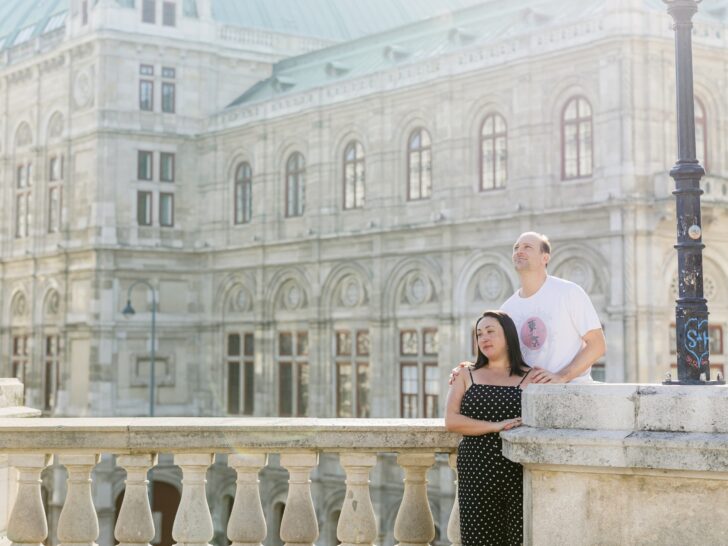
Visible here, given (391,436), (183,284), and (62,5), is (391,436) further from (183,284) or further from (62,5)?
(62,5)

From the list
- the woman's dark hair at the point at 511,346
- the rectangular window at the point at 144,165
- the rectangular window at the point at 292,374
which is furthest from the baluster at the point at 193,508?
the rectangular window at the point at 144,165

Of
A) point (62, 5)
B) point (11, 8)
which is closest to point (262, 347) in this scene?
point (62, 5)

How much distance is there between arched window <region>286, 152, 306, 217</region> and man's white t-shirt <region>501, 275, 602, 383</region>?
112ft

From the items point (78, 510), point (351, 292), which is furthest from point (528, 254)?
point (351, 292)

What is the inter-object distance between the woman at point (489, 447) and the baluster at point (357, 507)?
686 mm

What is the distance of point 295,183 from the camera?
137 feet

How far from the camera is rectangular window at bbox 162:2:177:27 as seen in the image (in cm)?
4538

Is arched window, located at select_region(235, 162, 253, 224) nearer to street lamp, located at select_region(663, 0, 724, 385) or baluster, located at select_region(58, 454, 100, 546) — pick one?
baluster, located at select_region(58, 454, 100, 546)

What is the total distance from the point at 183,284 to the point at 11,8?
59.1 feet

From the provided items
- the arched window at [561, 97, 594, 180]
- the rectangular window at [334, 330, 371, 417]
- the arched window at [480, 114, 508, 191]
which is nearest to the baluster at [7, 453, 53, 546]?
the arched window at [561, 97, 594, 180]

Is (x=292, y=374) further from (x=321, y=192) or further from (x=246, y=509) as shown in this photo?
(x=246, y=509)

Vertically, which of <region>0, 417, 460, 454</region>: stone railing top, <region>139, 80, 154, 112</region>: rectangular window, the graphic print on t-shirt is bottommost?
<region>0, 417, 460, 454</region>: stone railing top

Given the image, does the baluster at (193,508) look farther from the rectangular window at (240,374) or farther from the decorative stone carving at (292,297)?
the rectangular window at (240,374)

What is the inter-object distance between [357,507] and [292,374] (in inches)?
1338
